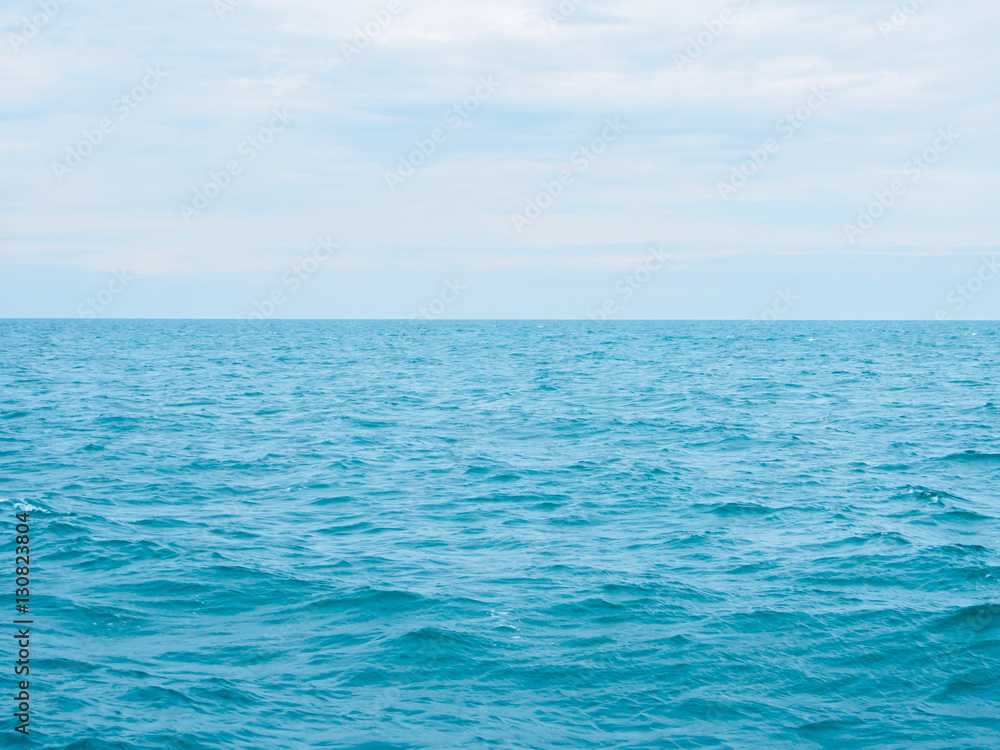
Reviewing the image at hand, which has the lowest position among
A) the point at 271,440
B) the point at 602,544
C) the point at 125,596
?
the point at 125,596

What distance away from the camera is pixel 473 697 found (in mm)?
11242

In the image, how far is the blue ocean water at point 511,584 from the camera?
1067cm

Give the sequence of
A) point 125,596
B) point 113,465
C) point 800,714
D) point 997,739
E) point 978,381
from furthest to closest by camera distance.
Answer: point 978,381, point 113,465, point 125,596, point 800,714, point 997,739

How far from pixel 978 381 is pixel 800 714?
170 ft

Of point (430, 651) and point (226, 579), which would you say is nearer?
point (430, 651)

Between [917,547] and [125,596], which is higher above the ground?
[917,547]

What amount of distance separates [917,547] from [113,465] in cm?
2212

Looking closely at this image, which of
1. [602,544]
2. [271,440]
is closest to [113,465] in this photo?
[271,440]

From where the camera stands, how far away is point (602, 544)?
18.0 meters

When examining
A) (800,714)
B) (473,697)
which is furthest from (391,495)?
(800,714)

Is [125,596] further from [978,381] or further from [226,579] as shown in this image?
[978,381]

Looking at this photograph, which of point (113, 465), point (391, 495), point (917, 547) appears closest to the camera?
point (917, 547)

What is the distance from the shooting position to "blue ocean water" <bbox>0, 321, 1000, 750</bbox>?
35.0ft

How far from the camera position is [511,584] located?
1546 centimetres
